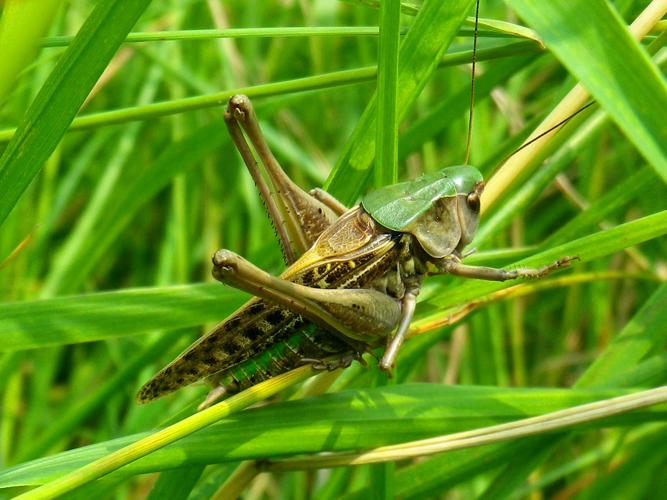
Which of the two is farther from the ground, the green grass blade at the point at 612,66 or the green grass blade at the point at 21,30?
the green grass blade at the point at 21,30

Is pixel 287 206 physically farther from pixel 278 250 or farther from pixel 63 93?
pixel 63 93

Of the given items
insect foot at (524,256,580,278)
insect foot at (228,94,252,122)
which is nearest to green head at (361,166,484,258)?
insect foot at (524,256,580,278)

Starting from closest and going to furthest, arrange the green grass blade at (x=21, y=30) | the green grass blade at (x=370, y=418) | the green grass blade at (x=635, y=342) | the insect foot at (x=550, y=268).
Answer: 1. the green grass blade at (x=21, y=30)
2. the green grass blade at (x=370, y=418)
3. the insect foot at (x=550, y=268)
4. the green grass blade at (x=635, y=342)

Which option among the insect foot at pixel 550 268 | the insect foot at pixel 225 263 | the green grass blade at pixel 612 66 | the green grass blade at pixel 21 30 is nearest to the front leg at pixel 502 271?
the insect foot at pixel 550 268

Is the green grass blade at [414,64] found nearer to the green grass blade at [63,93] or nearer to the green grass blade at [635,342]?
the green grass blade at [63,93]

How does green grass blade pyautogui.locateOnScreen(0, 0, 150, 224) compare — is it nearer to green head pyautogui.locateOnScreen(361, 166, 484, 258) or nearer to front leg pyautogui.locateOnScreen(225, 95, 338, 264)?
front leg pyautogui.locateOnScreen(225, 95, 338, 264)

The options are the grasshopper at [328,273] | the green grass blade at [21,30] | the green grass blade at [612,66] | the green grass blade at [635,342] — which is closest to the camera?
the green grass blade at [21,30]
